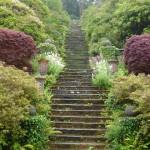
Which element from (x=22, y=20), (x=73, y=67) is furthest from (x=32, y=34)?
(x=73, y=67)

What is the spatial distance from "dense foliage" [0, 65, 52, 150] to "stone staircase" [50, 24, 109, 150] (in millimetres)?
614

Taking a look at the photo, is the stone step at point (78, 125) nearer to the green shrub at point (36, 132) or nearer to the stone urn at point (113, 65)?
the green shrub at point (36, 132)

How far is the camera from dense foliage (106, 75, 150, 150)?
41.1ft

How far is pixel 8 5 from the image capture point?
23.0 m

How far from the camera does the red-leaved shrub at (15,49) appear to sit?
56.6ft

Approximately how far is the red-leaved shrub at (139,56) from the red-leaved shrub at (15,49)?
3340 millimetres

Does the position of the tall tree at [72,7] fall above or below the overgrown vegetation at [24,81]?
above

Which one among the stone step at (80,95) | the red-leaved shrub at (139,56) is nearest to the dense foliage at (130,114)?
the stone step at (80,95)

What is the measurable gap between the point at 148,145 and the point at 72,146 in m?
2.25

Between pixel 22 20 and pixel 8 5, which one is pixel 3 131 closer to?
pixel 22 20

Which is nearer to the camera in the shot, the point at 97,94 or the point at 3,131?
the point at 3,131

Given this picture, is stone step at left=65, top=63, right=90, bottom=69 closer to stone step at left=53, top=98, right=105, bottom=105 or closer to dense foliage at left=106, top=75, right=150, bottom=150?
stone step at left=53, top=98, right=105, bottom=105

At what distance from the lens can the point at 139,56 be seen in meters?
16.9

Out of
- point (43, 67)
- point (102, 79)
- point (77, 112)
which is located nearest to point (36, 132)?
point (77, 112)
